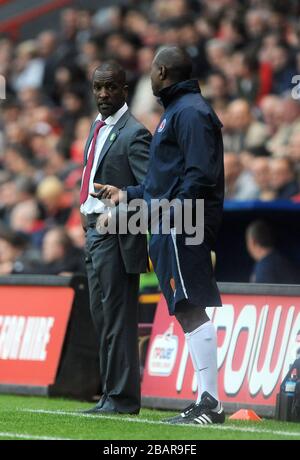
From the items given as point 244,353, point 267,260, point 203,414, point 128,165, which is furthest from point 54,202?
point 203,414

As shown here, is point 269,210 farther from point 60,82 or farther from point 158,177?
point 60,82

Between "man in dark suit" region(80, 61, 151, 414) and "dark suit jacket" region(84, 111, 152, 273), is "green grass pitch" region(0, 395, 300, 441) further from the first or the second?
"dark suit jacket" region(84, 111, 152, 273)

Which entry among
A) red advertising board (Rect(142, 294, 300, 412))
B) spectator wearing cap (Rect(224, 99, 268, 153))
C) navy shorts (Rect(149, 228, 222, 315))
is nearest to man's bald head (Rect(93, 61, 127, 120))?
navy shorts (Rect(149, 228, 222, 315))

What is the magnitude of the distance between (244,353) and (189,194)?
217 centimetres

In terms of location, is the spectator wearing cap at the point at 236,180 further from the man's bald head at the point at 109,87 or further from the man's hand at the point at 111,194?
the man's hand at the point at 111,194

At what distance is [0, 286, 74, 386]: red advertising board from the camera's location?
10148 millimetres

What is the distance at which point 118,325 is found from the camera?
7770 mm

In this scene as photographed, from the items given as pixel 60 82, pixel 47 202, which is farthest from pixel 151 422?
pixel 60 82

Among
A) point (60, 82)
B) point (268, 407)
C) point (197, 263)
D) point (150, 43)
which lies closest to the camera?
point (197, 263)

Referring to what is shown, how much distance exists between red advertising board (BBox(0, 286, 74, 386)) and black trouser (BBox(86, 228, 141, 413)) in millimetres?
2345

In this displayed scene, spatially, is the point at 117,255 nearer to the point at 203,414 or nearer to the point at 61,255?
the point at 203,414

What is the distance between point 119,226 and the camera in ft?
25.3
